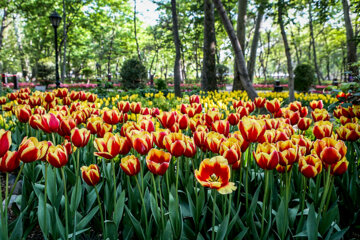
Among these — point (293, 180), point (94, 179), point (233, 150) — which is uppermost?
point (233, 150)

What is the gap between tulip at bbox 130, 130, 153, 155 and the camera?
4.44ft

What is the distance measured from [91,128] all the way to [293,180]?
60.4 inches

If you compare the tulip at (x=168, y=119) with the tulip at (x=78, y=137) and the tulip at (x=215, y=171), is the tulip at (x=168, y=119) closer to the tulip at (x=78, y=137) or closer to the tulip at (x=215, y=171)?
the tulip at (x=78, y=137)

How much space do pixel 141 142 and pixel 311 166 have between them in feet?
2.83

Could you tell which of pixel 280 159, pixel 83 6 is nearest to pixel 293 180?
pixel 280 159

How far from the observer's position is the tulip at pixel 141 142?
135cm

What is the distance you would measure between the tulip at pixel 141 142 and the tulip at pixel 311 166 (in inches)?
31.0

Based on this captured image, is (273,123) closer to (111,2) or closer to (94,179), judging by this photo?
(94,179)

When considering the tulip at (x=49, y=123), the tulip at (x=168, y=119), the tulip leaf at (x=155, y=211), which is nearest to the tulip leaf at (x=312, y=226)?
the tulip leaf at (x=155, y=211)

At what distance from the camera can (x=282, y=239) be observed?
1.36m

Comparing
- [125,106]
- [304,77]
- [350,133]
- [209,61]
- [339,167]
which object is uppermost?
[209,61]

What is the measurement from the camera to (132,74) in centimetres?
1441

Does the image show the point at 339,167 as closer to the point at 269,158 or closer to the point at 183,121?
the point at 269,158

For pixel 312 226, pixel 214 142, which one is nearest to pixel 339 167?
pixel 312 226
